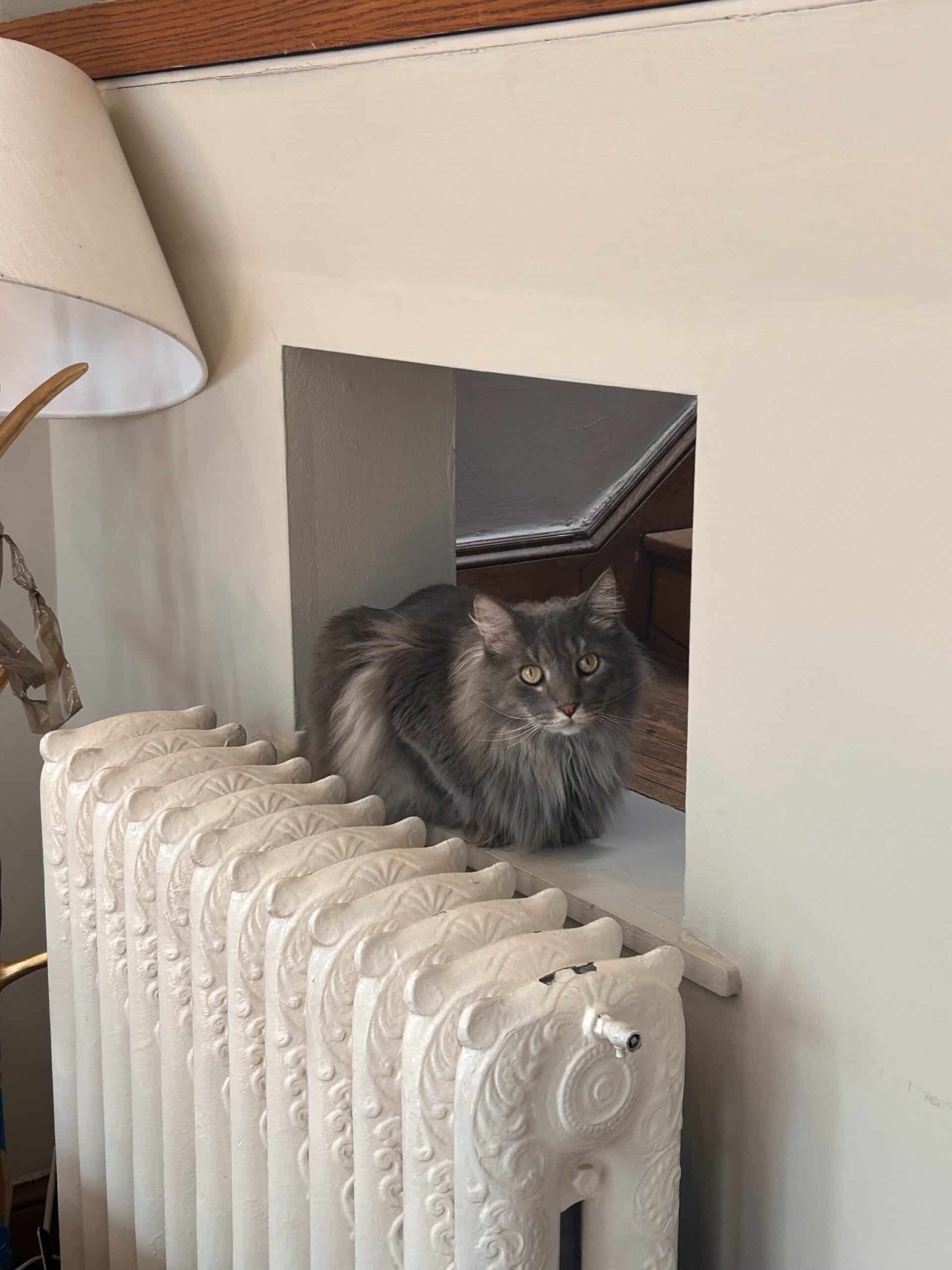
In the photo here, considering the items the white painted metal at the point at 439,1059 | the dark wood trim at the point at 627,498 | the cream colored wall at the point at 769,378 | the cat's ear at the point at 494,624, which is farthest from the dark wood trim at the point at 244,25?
the dark wood trim at the point at 627,498

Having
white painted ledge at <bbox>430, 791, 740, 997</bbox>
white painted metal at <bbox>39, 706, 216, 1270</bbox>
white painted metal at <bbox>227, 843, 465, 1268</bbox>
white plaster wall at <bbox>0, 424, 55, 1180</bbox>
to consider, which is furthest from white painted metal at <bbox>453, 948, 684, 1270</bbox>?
white plaster wall at <bbox>0, 424, 55, 1180</bbox>

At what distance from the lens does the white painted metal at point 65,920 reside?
4.13 feet

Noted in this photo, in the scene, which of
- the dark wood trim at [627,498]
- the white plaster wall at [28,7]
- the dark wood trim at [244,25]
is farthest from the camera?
the dark wood trim at [627,498]

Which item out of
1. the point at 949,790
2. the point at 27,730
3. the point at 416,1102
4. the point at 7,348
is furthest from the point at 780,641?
the point at 27,730

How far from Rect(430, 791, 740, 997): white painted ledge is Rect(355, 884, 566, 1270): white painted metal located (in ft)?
0.43

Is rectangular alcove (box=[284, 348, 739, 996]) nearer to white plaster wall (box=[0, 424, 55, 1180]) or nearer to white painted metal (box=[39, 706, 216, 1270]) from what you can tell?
white painted metal (box=[39, 706, 216, 1270])

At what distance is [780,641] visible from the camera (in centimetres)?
85

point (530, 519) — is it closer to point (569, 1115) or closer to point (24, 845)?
point (24, 845)

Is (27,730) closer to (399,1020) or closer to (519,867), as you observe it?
(519,867)

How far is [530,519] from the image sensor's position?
1.86 meters

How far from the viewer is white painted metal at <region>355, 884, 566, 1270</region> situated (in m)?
0.89

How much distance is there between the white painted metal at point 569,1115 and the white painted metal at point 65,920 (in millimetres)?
592

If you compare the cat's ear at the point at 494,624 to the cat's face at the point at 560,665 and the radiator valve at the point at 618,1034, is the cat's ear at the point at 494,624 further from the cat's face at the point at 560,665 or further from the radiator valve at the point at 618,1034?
the radiator valve at the point at 618,1034

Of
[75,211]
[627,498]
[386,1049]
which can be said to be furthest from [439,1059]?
[627,498]
